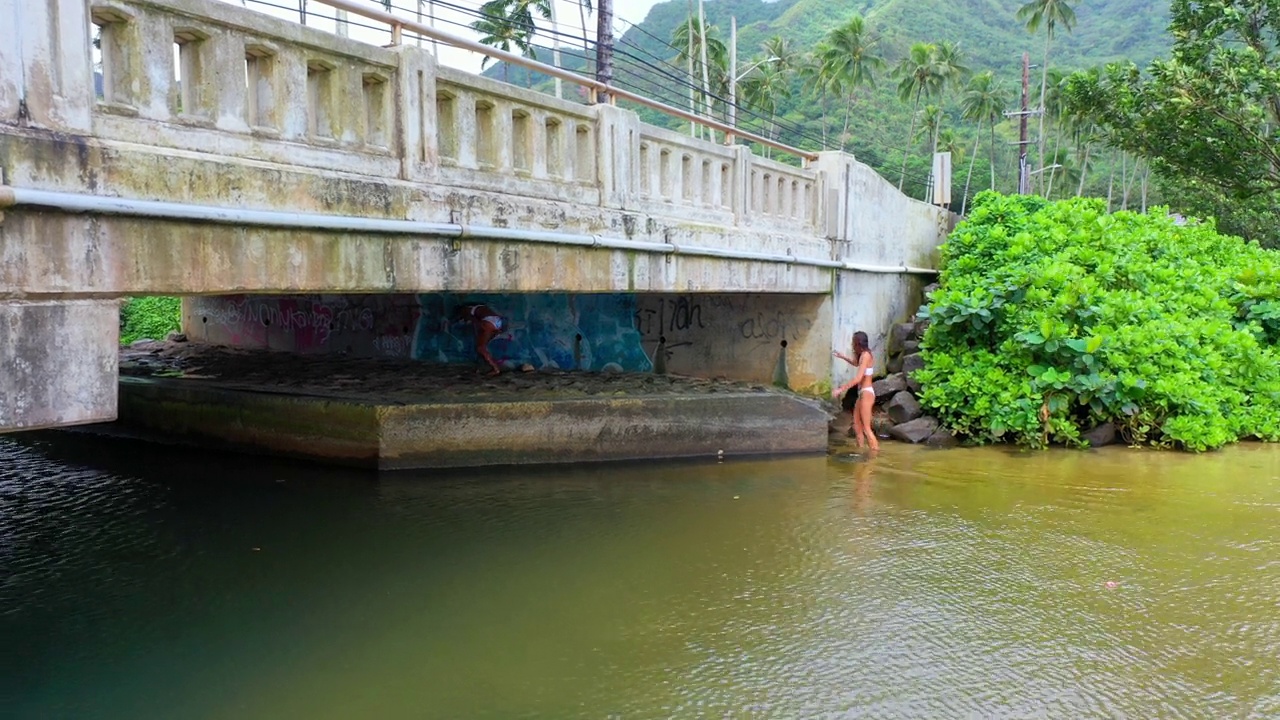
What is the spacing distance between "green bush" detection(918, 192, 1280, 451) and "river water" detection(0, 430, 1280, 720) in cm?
139

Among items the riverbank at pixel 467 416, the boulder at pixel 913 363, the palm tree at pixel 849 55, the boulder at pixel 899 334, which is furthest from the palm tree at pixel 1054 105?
the riverbank at pixel 467 416

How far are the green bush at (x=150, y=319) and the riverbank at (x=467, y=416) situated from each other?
24.2 feet

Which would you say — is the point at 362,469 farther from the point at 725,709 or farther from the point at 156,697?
the point at 725,709

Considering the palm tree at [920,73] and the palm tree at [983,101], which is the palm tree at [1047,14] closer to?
the palm tree at [983,101]

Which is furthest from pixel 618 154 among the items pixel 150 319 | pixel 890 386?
pixel 150 319

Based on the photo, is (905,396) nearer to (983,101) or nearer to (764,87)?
(764,87)

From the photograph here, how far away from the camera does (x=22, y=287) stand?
3623 mm

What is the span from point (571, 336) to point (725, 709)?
761 cm

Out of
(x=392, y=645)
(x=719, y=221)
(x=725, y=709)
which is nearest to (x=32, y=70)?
(x=392, y=645)

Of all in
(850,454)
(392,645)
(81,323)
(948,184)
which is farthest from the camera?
(948,184)

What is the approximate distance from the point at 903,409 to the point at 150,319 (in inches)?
610

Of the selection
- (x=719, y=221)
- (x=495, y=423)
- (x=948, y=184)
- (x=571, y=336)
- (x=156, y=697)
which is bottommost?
(x=156, y=697)

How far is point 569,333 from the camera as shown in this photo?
11.3 meters

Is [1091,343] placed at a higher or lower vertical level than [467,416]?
higher
